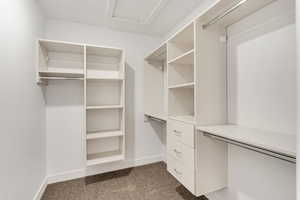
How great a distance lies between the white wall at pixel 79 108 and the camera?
218 centimetres

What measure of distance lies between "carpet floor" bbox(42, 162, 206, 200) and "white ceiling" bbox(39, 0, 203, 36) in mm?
2423

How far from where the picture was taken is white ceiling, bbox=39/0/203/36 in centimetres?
186

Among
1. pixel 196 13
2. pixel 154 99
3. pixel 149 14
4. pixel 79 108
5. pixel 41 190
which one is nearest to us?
pixel 41 190

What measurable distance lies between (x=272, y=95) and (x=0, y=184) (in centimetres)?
212

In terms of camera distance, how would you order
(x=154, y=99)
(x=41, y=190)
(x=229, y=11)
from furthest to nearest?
1. (x=154, y=99)
2. (x=41, y=190)
3. (x=229, y=11)

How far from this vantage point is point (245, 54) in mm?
1368

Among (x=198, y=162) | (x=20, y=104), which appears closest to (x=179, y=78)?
(x=198, y=162)

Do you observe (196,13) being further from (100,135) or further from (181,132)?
(100,135)

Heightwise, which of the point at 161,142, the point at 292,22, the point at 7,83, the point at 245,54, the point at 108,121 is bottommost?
the point at 161,142

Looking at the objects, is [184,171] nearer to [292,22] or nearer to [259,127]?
[259,127]

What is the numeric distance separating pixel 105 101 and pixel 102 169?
1128 mm

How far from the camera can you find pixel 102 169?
2436mm

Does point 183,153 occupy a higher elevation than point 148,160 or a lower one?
higher

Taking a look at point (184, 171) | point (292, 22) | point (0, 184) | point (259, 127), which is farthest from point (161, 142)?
point (292, 22)
